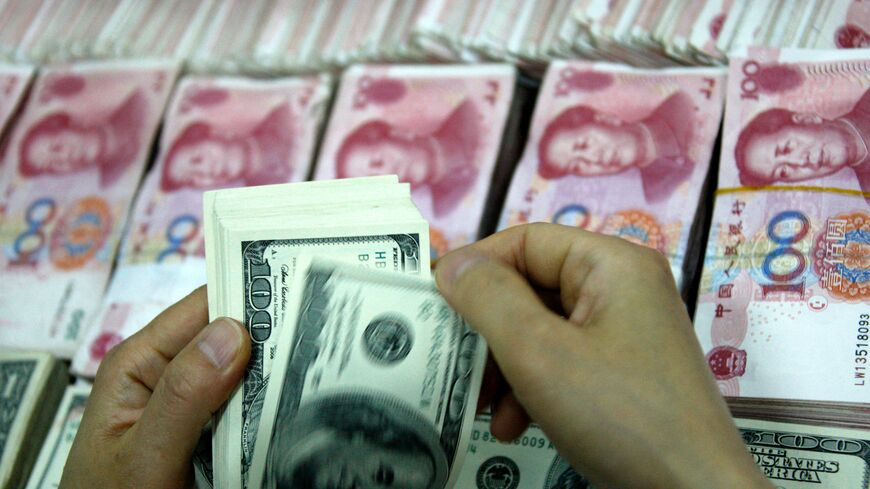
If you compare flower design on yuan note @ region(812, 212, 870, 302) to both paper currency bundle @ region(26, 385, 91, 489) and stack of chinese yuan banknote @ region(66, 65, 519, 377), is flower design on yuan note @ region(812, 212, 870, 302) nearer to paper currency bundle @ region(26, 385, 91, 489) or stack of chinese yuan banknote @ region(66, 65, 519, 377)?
stack of chinese yuan banknote @ region(66, 65, 519, 377)

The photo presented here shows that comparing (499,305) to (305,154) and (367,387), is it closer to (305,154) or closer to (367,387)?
(367,387)

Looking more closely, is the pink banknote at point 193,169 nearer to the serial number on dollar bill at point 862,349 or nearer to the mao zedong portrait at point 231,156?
the mao zedong portrait at point 231,156

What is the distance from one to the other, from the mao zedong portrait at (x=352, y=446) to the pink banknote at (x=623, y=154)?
61cm

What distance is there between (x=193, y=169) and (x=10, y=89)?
23.4 inches

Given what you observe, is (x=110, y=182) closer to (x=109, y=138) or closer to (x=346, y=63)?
(x=109, y=138)

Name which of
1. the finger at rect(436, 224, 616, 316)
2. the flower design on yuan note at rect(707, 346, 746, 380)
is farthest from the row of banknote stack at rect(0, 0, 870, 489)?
the finger at rect(436, 224, 616, 316)

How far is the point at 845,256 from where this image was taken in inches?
50.1

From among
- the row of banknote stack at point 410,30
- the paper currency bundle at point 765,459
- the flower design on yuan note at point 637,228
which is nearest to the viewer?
the paper currency bundle at point 765,459

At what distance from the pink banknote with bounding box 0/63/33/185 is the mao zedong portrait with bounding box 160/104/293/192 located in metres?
0.46

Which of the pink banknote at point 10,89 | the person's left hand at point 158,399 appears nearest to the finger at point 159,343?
the person's left hand at point 158,399

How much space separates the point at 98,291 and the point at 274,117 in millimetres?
498

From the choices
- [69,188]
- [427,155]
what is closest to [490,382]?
[427,155]

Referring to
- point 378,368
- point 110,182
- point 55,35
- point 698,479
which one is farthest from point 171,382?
point 55,35

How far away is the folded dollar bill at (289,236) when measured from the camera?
1028mm
